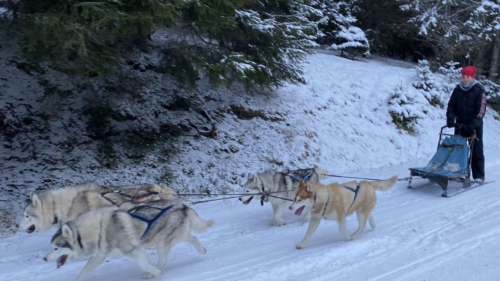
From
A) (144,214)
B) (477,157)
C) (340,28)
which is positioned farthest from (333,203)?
(340,28)

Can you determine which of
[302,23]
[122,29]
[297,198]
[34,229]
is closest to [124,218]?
[34,229]

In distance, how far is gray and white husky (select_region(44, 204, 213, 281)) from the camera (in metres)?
4.87

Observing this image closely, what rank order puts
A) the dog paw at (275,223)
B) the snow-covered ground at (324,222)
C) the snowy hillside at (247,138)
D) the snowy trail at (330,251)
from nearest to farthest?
the snowy trail at (330,251) < the snow-covered ground at (324,222) < the dog paw at (275,223) < the snowy hillside at (247,138)

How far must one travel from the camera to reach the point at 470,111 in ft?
29.7

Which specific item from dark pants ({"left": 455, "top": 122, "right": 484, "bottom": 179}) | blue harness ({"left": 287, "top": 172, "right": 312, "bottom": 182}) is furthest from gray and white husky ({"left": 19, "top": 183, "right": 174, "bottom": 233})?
dark pants ({"left": 455, "top": 122, "right": 484, "bottom": 179})

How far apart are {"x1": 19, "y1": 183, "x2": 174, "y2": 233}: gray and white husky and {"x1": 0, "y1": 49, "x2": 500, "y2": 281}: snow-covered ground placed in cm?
47

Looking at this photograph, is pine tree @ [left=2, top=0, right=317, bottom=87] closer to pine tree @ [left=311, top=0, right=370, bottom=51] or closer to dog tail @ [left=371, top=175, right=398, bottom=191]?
dog tail @ [left=371, top=175, right=398, bottom=191]

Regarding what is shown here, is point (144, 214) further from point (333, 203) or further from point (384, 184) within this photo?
point (384, 184)

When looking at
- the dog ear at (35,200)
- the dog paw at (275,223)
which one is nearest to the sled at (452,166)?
the dog paw at (275,223)

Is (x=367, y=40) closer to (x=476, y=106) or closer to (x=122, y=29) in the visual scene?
(x=476, y=106)

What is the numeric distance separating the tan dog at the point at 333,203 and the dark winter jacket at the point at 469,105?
3.89 m

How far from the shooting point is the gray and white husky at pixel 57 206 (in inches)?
241

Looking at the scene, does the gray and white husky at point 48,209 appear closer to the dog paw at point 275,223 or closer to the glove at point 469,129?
the dog paw at point 275,223

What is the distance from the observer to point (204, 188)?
30.9 feet
